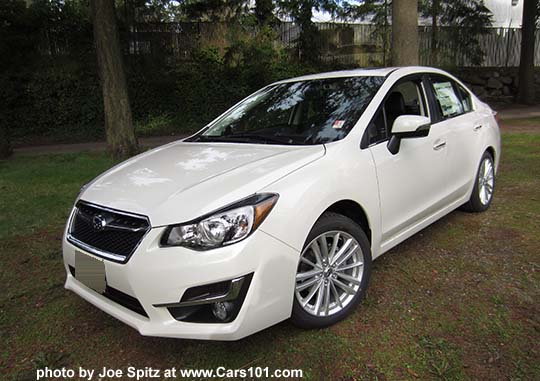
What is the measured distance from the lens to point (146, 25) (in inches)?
549

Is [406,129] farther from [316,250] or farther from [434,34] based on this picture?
[434,34]

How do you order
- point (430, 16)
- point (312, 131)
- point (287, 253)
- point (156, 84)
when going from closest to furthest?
point (287, 253)
point (312, 131)
point (156, 84)
point (430, 16)

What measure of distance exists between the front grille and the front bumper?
0.22 ft

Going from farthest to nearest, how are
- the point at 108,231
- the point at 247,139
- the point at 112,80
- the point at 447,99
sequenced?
the point at 112,80
the point at 447,99
the point at 247,139
the point at 108,231

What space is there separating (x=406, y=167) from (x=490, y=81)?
699 inches

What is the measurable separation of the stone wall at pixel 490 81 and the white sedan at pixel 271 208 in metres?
16.5

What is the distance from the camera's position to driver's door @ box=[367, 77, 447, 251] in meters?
3.00

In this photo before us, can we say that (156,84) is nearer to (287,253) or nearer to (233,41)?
(233,41)

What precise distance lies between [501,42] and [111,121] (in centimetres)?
1841

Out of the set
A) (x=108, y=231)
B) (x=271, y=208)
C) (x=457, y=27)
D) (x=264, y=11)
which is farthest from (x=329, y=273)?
(x=457, y=27)

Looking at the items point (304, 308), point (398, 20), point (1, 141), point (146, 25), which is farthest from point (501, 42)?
point (304, 308)

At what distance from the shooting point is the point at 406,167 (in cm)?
317

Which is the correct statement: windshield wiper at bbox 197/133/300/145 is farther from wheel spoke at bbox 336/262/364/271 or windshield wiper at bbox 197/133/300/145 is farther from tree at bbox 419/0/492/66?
tree at bbox 419/0/492/66

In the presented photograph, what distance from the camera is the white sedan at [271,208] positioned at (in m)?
2.16
